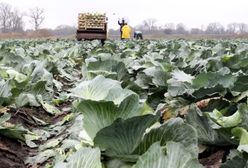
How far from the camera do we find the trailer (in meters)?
21.6

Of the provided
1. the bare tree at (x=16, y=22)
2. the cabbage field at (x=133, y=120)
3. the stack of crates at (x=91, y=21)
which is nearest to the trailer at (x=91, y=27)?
the stack of crates at (x=91, y=21)

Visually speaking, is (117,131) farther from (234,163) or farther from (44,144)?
(44,144)

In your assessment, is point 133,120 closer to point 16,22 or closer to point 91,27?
point 91,27

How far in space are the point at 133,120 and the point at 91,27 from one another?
2107cm

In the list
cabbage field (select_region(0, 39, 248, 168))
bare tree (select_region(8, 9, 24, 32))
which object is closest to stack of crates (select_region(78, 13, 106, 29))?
cabbage field (select_region(0, 39, 248, 168))

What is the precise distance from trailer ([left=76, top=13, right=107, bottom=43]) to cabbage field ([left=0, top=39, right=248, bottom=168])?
17348mm

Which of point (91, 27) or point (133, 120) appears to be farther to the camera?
point (91, 27)

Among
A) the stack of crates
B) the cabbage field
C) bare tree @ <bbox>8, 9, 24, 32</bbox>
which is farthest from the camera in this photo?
bare tree @ <bbox>8, 9, 24, 32</bbox>

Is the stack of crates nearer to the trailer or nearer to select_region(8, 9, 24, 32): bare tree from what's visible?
the trailer

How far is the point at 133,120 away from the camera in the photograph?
1.45 m

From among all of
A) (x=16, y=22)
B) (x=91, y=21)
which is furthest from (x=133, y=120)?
(x=16, y=22)

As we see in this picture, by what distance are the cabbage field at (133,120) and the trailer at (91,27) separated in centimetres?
1735

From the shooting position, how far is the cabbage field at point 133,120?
1.37m

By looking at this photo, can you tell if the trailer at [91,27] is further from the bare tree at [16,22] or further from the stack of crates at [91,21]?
the bare tree at [16,22]
